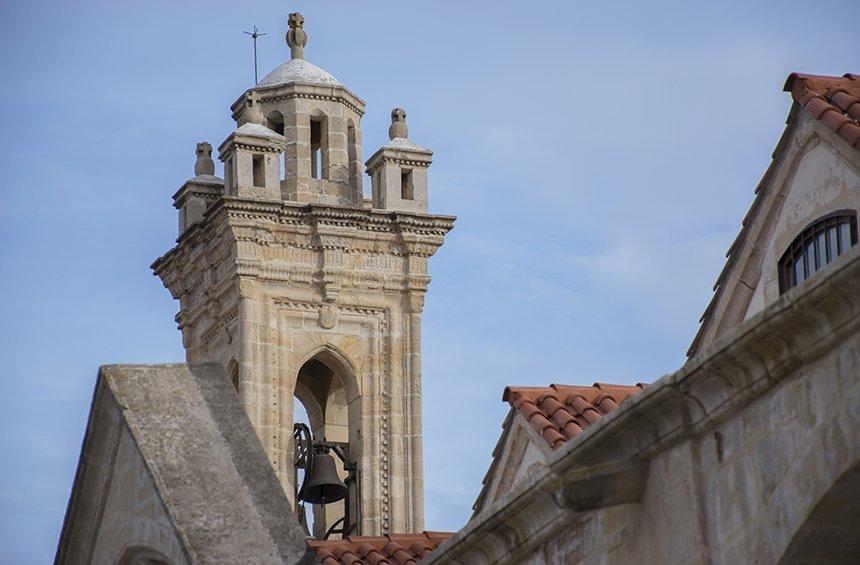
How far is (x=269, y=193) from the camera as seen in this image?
131 ft

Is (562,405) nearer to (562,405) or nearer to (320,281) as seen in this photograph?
(562,405)

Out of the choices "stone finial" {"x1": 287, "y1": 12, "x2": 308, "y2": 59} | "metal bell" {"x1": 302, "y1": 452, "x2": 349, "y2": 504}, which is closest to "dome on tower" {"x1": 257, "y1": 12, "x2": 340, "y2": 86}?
"stone finial" {"x1": 287, "y1": 12, "x2": 308, "y2": 59}

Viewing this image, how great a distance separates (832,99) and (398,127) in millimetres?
28116

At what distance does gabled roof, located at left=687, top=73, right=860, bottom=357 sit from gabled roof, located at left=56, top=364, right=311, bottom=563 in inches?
123

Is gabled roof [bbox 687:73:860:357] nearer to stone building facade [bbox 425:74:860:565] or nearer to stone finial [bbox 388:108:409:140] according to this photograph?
stone building facade [bbox 425:74:860:565]

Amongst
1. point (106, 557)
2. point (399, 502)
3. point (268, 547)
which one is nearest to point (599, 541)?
point (268, 547)

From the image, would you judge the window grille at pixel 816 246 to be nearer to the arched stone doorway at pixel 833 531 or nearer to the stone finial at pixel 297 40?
the arched stone doorway at pixel 833 531

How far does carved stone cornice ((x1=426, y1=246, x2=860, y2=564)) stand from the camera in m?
8.40

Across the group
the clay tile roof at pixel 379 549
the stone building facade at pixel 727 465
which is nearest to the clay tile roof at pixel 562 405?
the clay tile roof at pixel 379 549

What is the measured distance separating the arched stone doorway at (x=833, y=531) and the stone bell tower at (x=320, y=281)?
97.9 ft

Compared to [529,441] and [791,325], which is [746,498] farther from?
[529,441]

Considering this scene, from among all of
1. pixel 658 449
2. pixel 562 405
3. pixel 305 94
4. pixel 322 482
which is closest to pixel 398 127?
pixel 305 94

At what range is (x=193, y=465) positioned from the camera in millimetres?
12719

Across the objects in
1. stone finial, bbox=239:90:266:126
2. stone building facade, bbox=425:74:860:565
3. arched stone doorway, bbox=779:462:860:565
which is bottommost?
arched stone doorway, bbox=779:462:860:565
